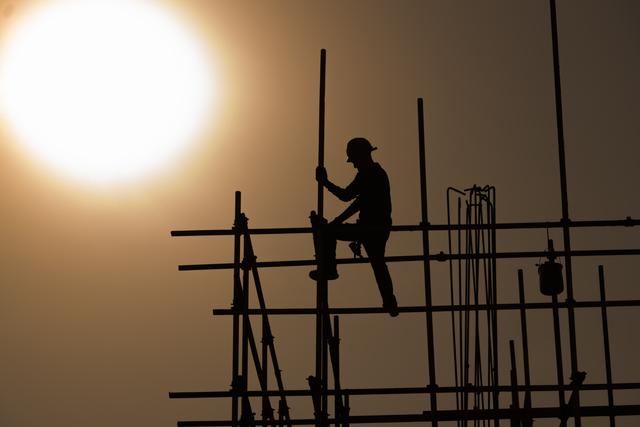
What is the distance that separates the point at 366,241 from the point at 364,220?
0.32 m

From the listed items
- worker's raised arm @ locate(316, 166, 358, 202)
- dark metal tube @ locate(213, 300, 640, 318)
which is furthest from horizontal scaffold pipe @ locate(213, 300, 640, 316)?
worker's raised arm @ locate(316, 166, 358, 202)

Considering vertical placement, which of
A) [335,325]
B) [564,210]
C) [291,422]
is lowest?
[291,422]

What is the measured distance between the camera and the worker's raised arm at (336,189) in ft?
37.7

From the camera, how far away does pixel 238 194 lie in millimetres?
12406

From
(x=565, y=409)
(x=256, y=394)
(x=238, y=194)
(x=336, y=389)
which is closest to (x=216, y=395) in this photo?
(x=256, y=394)

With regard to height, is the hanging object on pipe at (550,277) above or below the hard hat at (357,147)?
below

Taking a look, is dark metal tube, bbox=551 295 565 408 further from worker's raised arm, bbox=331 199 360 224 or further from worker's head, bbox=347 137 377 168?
worker's head, bbox=347 137 377 168

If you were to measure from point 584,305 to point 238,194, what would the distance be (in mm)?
3858

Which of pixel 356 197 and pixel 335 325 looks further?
pixel 335 325

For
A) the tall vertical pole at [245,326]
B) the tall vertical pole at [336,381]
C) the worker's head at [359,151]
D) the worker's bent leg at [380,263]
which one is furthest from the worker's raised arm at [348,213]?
the tall vertical pole at [336,381]

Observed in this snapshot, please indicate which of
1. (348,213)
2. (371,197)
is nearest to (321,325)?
(348,213)

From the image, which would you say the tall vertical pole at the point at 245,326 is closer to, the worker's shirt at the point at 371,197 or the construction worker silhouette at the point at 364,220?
the construction worker silhouette at the point at 364,220

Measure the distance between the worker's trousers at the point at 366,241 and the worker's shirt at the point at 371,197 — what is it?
0.53 feet

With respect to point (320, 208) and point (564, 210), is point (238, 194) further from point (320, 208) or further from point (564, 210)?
point (564, 210)
